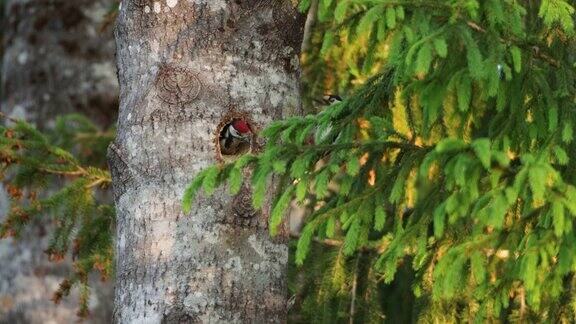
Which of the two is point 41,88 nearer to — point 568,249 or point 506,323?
point 506,323

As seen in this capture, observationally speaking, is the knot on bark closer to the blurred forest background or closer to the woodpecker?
the woodpecker

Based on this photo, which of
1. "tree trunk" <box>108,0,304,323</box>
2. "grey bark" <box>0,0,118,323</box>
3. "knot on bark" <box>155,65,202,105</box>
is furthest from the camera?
"grey bark" <box>0,0,118,323</box>

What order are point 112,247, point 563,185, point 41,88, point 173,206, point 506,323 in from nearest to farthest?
point 563,185
point 173,206
point 506,323
point 112,247
point 41,88

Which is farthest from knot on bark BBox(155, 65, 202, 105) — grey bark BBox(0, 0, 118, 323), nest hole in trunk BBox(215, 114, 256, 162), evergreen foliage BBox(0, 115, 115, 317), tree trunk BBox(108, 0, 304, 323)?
grey bark BBox(0, 0, 118, 323)

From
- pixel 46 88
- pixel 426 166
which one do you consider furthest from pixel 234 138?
pixel 46 88

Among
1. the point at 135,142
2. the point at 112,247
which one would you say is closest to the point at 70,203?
the point at 112,247

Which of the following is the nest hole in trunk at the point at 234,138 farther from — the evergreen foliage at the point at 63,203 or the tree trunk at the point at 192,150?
the evergreen foliage at the point at 63,203

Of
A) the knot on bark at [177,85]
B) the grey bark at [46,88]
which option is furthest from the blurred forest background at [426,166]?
the grey bark at [46,88]

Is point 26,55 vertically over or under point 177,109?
over
